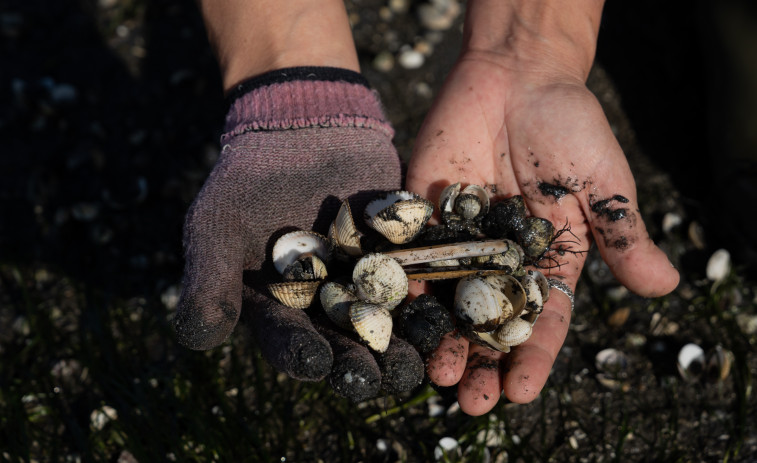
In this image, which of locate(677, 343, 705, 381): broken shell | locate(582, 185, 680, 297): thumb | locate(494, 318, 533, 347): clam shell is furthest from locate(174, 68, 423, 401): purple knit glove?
locate(677, 343, 705, 381): broken shell

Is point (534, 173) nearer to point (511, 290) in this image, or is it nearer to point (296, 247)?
point (511, 290)

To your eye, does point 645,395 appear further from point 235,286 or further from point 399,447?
point 235,286

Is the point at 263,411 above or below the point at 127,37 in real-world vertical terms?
below

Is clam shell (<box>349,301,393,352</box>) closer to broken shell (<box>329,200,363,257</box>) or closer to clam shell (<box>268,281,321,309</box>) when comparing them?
clam shell (<box>268,281,321,309</box>)

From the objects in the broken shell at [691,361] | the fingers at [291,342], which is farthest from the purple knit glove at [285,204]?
the broken shell at [691,361]

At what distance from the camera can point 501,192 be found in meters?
3.13

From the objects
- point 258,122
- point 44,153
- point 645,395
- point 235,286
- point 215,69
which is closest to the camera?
point 235,286

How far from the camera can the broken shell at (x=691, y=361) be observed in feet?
10.8

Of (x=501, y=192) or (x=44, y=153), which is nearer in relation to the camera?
(x=501, y=192)

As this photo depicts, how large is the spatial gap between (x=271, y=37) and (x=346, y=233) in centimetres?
132

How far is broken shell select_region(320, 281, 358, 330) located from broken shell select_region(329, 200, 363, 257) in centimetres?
23

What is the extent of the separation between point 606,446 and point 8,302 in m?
3.45

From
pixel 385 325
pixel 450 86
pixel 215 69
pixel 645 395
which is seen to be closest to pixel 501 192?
pixel 450 86

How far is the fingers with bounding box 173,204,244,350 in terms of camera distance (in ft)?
7.54
